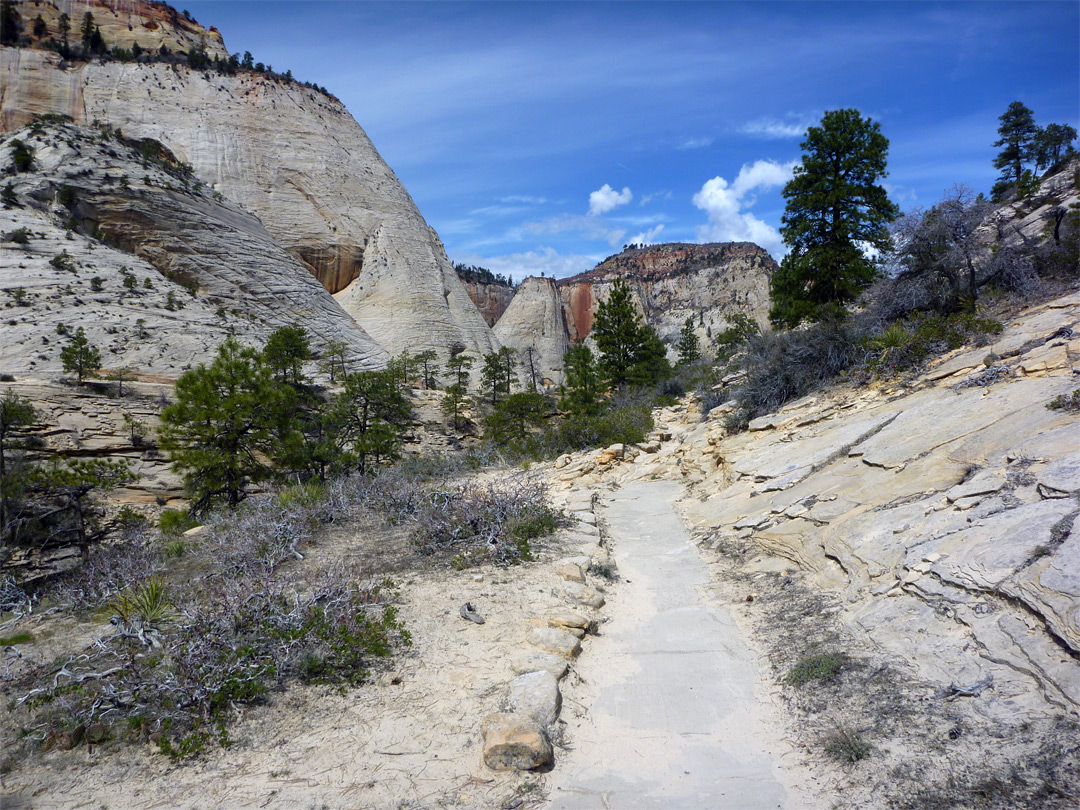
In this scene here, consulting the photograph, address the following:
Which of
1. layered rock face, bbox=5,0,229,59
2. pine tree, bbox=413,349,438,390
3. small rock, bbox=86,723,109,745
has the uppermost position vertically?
layered rock face, bbox=5,0,229,59

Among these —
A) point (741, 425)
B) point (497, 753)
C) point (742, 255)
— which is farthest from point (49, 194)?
point (742, 255)

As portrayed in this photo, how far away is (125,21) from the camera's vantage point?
143 feet

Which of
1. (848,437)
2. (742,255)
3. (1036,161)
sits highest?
(742,255)

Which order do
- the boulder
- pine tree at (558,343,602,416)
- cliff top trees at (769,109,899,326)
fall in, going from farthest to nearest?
pine tree at (558,343,602,416) → cliff top trees at (769,109,899,326) → the boulder

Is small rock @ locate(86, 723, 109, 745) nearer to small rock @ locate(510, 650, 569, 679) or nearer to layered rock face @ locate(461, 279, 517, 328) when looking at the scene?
small rock @ locate(510, 650, 569, 679)

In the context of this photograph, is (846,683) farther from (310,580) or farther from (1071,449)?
(310,580)

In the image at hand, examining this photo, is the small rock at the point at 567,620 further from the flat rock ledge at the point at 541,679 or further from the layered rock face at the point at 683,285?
the layered rock face at the point at 683,285

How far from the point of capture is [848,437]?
811 centimetres

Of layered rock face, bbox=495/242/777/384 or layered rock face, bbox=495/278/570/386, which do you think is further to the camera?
layered rock face, bbox=495/242/777/384

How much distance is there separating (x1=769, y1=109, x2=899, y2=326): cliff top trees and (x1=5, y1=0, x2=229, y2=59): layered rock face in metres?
48.3

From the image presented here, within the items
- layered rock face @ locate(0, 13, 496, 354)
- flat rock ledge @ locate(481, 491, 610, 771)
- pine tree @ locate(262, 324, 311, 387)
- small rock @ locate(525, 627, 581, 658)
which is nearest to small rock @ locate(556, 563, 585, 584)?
flat rock ledge @ locate(481, 491, 610, 771)

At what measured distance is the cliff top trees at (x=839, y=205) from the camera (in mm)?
15148

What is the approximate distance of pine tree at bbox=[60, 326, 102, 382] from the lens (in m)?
17.0

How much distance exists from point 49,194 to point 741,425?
2828 cm
